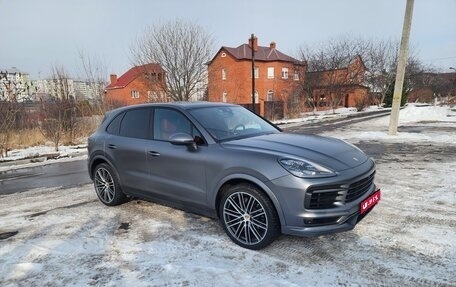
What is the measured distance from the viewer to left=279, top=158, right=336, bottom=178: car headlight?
3.39 meters

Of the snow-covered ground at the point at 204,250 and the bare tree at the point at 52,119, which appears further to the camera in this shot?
the bare tree at the point at 52,119

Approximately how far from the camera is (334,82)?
33375 millimetres

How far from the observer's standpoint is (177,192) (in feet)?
14.4

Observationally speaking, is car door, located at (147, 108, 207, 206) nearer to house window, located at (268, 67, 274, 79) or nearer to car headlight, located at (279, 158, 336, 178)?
car headlight, located at (279, 158, 336, 178)

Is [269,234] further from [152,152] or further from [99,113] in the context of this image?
[99,113]

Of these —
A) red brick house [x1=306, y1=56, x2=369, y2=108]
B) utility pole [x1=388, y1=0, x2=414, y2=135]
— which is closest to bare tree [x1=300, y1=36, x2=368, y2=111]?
red brick house [x1=306, y1=56, x2=369, y2=108]

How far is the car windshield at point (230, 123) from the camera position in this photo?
14.2 feet

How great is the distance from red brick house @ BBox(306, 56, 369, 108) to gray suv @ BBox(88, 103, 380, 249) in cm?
2910

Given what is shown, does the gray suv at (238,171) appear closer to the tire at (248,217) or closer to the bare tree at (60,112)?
the tire at (248,217)

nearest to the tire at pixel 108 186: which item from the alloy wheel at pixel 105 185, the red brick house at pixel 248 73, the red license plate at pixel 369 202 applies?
the alloy wheel at pixel 105 185

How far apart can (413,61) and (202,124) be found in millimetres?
49493

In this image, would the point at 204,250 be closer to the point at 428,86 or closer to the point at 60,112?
the point at 60,112

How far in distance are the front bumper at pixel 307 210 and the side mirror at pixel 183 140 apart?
1143 mm

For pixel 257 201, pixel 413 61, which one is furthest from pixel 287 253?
pixel 413 61
